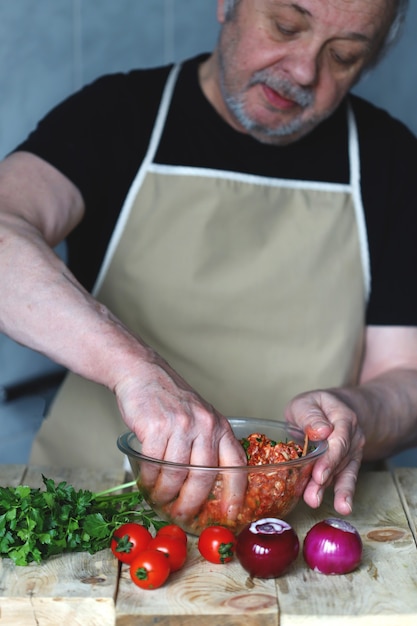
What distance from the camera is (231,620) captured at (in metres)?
1.12

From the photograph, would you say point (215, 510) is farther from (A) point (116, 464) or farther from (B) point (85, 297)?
(A) point (116, 464)

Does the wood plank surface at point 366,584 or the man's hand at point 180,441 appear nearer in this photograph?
the wood plank surface at point 366,584

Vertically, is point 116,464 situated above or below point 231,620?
below

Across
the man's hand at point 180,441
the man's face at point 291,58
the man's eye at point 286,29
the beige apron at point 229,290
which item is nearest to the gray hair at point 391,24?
the man's face at point 291,58

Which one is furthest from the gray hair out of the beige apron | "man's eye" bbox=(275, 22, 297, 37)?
the beige apron

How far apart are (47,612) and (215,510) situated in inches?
10.8

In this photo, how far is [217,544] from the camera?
123cm

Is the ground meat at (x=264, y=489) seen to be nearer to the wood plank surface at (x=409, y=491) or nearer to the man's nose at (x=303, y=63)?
the wood plank surface at (x=409, y=491)

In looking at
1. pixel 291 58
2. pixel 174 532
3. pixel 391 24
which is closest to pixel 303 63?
pixel 291 58

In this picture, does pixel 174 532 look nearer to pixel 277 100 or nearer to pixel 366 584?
pixel 366 584

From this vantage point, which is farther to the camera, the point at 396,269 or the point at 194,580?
the point at 396,269

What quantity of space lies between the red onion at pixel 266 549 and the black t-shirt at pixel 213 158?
922 millimetres

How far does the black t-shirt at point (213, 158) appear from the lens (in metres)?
1.99

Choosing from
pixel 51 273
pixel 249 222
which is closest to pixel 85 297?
pixel 51 273
